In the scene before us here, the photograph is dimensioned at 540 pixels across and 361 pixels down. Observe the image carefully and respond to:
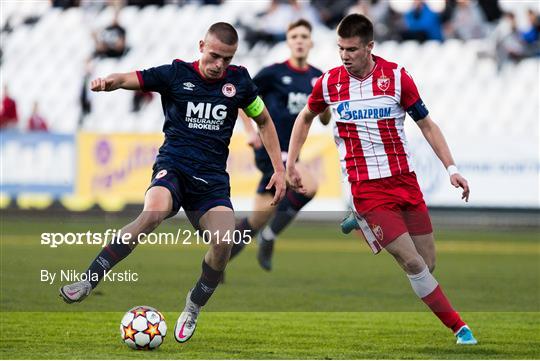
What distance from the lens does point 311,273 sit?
1270cm

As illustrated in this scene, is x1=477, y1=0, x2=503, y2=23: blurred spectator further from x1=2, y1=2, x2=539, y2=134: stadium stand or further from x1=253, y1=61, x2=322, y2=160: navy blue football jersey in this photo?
x1=253, y1=61, x2=322, y2=160: navy blue football jersey

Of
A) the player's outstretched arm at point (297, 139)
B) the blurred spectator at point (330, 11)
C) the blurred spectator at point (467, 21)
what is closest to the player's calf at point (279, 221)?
the player's outstretched arm at point (297, 139)

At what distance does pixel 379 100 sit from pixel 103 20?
60.2 ft

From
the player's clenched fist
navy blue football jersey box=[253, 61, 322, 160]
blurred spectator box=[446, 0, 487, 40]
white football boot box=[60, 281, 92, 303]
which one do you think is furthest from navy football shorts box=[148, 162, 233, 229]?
blurred spectator box=[446, 0, 487, 40]

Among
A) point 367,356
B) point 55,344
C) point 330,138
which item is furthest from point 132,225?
point 330,138

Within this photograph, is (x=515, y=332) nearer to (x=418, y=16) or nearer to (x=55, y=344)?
(x=55, y=344)

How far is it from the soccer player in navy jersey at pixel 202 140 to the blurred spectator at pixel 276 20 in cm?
1530

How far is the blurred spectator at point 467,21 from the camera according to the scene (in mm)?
22734

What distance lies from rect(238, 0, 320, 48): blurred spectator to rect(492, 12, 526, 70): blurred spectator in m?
3.81

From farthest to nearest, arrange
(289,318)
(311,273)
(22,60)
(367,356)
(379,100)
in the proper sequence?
(22,60)
(311,273)
(289,318)
(379,100)
(367,356)

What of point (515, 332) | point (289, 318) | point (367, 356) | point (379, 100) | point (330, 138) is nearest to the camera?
point (367, 356)

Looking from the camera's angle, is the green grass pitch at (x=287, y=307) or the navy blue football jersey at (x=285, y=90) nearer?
the green grass pitch at (x=287, y=307)

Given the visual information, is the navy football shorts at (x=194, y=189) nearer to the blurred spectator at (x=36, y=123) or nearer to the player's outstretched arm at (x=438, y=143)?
the player's outstretched arm at (x=438, y=143)

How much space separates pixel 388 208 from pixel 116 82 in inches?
79.5
